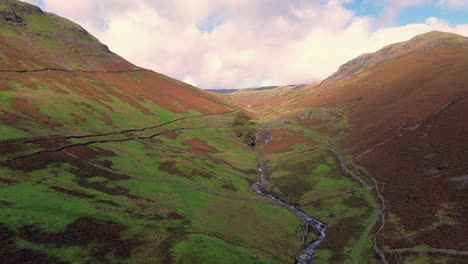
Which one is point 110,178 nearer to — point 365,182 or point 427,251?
point 427,251

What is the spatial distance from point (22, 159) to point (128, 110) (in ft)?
225

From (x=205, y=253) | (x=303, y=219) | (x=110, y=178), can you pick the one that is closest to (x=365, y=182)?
(x=303, y=219)

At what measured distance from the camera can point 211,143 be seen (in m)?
111

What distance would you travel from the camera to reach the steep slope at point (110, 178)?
30031 mm

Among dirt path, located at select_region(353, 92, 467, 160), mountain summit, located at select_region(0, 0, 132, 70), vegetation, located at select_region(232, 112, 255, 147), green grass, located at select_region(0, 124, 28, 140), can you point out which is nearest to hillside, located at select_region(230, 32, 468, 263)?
dirt path, located at select_region(353, 92, 467, 160)

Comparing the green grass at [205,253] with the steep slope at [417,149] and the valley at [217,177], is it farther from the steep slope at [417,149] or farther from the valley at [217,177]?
the steep slope at [417,149]

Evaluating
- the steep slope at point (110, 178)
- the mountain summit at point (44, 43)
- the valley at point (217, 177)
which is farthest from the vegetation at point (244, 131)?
the mountain summit at point (44, 43)

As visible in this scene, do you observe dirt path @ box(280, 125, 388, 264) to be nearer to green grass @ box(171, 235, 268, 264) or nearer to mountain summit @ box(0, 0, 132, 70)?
green grass @ box(171, 235, 268, 264)

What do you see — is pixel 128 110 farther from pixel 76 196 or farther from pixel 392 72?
pixel 392 72

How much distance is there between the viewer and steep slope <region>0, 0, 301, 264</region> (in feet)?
98.5

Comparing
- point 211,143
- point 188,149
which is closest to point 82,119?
point 188,149

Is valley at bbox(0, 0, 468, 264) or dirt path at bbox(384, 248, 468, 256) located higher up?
valley at bbox(0, 0, 468, 264)

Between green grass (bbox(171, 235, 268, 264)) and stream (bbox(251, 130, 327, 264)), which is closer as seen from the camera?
green grass (bbox(171, 235, 268, 264))

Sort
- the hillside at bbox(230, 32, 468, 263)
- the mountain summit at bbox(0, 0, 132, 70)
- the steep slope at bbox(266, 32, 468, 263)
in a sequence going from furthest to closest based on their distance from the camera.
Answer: the mountain summit at bbox(0, 0, 132, 70), the hillside at bbox(230, 32, 468, 263), the steep slope at bbox(266, 32, 468, 263)
